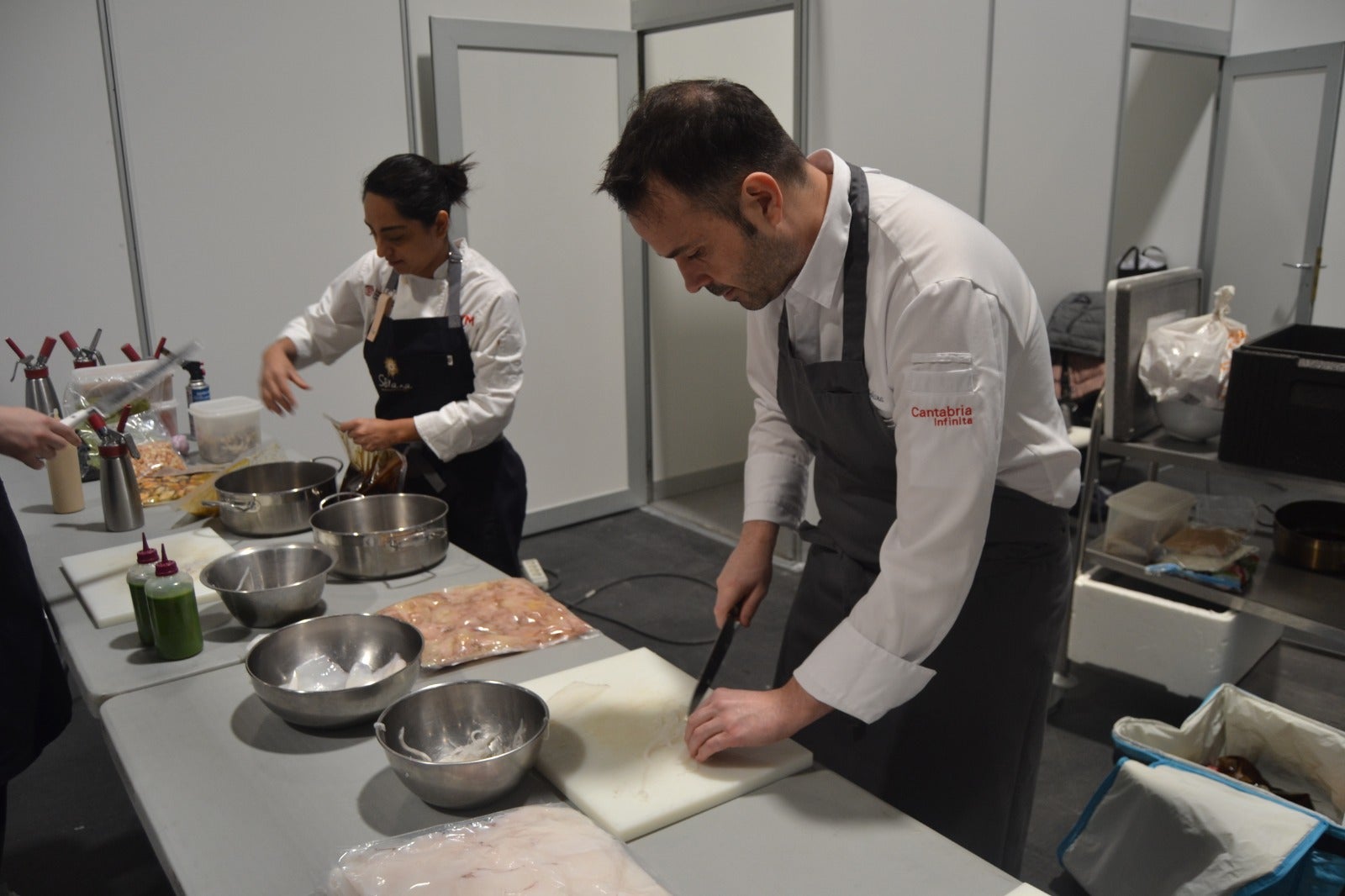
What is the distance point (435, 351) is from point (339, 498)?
57cm

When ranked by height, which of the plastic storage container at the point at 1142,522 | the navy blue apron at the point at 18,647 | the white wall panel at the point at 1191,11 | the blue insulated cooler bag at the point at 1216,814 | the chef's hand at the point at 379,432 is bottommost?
A: the blue insulated cooler bag at the point at 1216,814

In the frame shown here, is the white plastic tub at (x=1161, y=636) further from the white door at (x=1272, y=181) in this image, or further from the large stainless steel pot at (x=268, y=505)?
the white door at (x=1272, y=181)

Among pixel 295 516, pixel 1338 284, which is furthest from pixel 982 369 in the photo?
pixel 1338 284

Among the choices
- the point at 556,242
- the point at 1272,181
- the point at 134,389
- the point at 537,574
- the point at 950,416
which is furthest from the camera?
the point at 1272,181

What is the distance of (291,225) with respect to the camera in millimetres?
3629

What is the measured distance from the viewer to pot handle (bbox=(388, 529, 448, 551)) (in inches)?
73.1

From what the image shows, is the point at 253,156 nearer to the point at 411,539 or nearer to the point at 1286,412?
the point at 411,539

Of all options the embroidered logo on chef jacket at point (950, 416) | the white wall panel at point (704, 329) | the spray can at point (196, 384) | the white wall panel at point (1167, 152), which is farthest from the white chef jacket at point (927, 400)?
the white wall panel at point (1167, 152)

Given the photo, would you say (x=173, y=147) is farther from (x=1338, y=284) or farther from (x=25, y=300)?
(x=1338, y=284)

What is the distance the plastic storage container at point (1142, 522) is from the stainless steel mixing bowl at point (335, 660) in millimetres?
2181

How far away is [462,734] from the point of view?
51.3 inches

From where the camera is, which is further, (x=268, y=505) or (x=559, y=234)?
(x=559, y=234)

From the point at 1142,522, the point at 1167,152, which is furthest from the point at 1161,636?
the point at 1167,152

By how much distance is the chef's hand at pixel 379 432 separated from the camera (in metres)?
2.19
